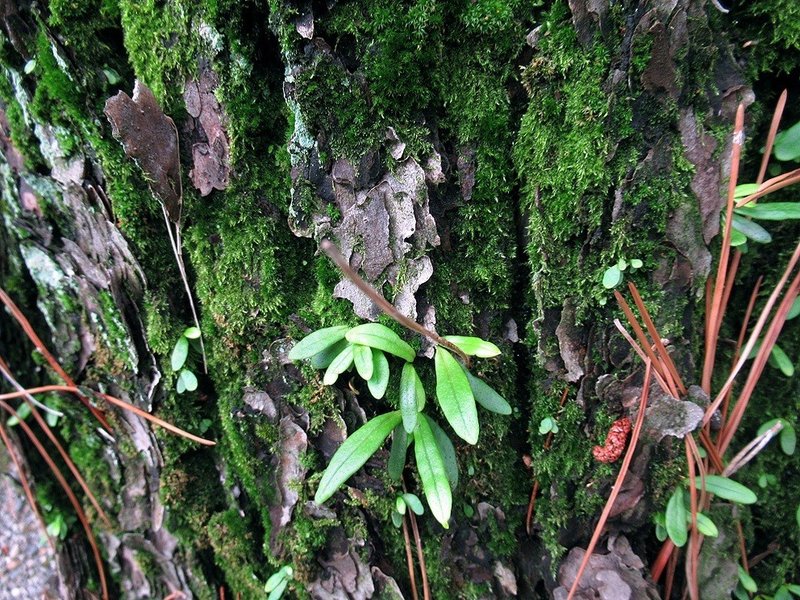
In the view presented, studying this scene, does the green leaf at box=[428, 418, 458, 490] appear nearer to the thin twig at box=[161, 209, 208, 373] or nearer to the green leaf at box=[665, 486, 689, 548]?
the green leaf at box=[665, 486, 689, 548]

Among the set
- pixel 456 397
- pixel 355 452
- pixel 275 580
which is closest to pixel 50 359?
pixel 275 580

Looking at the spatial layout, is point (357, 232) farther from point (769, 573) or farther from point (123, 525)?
point (769, 573)

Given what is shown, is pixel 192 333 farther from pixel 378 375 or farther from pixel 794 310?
pixel 794 310

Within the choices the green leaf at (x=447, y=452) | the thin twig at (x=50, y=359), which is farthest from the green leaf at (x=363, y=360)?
the thin twig at (x=50, y=359)

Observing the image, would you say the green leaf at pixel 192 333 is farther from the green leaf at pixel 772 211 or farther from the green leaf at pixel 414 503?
the green leaf at pixel 772 211

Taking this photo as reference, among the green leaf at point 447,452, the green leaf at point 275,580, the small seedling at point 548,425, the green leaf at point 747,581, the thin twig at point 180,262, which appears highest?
the thin twig at point 180,262
